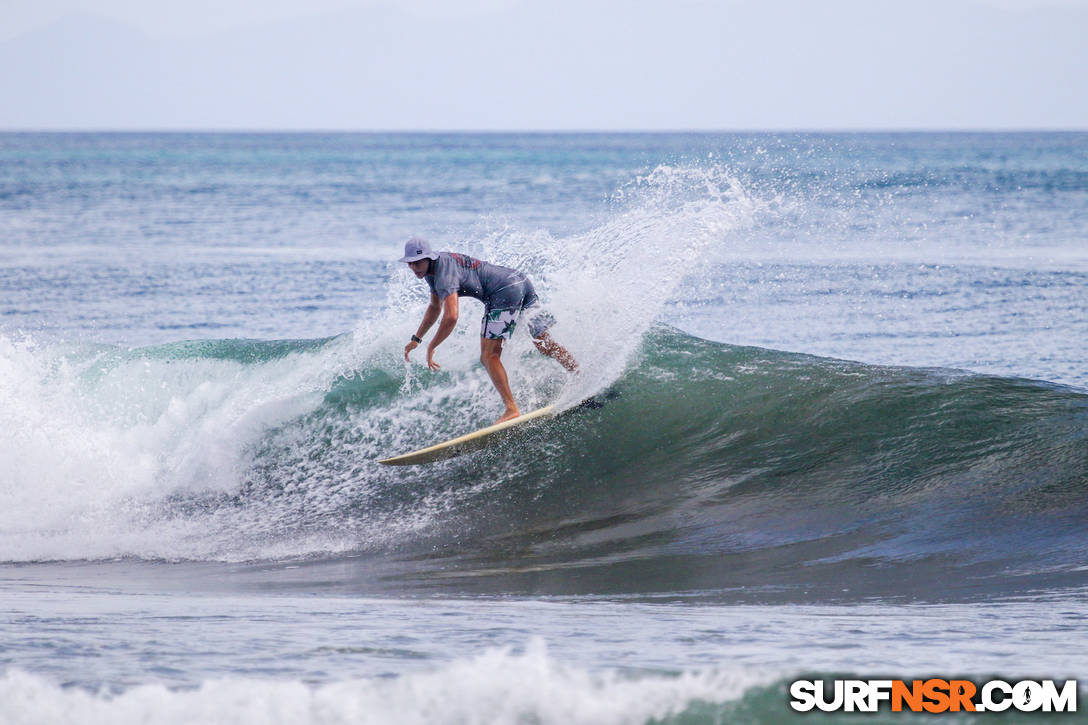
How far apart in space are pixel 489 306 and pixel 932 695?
215 inches

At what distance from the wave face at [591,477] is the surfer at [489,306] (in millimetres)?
704

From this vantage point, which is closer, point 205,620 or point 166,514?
point 205,620

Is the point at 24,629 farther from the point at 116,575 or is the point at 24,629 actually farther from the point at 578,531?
the point at 578,531

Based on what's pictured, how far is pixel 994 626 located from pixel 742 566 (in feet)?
6.52

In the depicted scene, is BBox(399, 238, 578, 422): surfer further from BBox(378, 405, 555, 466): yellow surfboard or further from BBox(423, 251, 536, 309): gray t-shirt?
BBox(378, 405, 555, 466): yellow surfboard

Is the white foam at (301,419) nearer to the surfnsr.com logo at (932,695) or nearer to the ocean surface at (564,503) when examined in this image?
the ocean surface at (564,503)

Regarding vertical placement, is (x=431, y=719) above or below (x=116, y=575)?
above

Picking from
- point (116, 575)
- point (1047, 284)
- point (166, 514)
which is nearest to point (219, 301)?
point (166, 514)

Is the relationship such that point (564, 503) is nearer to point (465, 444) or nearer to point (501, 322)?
point (465, 444)

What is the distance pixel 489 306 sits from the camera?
30.0 ft

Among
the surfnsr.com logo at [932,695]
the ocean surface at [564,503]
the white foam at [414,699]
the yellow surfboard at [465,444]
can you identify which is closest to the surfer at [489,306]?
the yellow surfboard at [465,444]

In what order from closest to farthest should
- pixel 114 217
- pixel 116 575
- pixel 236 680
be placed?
pixel 236 680 → pixel 116 575 → pixel 114 217

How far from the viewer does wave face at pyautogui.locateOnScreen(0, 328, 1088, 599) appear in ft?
24.4

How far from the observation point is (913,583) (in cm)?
672
